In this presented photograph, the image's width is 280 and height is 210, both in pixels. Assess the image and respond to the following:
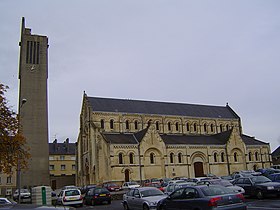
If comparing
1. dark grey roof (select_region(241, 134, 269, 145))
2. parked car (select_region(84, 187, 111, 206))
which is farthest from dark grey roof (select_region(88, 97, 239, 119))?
parked car (select_region(84, 187, 111, 206))

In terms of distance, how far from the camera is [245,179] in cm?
2367

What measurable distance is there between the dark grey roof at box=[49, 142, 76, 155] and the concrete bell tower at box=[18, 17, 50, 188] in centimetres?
2625

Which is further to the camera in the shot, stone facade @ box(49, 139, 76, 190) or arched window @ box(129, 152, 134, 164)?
stone facade @ box(49, 139, 76, 190)

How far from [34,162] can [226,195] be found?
4848cm

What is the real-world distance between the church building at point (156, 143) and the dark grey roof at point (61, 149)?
718 inches

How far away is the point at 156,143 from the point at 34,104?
21795 millimetres

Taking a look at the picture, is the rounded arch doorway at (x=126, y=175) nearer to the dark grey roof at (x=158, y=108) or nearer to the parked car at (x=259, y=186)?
the dark grey roof at (x=158, y=108)

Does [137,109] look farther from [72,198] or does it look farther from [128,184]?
[72,198]

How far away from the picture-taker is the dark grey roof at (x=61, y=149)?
83094mm

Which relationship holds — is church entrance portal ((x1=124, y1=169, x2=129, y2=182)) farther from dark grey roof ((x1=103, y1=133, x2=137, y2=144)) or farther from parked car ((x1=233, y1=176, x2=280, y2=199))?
parked car ((x1=233, y1=176, x2=280, y2=199))

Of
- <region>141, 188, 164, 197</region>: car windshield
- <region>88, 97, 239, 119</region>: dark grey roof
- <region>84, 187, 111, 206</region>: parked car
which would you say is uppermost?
<region>88, 97, 239, 119</region>: dark grey roof

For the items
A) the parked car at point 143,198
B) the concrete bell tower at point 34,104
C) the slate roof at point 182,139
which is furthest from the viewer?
the concrete bell tower at point 34,104

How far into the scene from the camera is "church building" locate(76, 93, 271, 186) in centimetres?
5238

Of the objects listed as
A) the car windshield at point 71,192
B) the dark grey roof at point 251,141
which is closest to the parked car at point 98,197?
the car windshield at point 71,192
